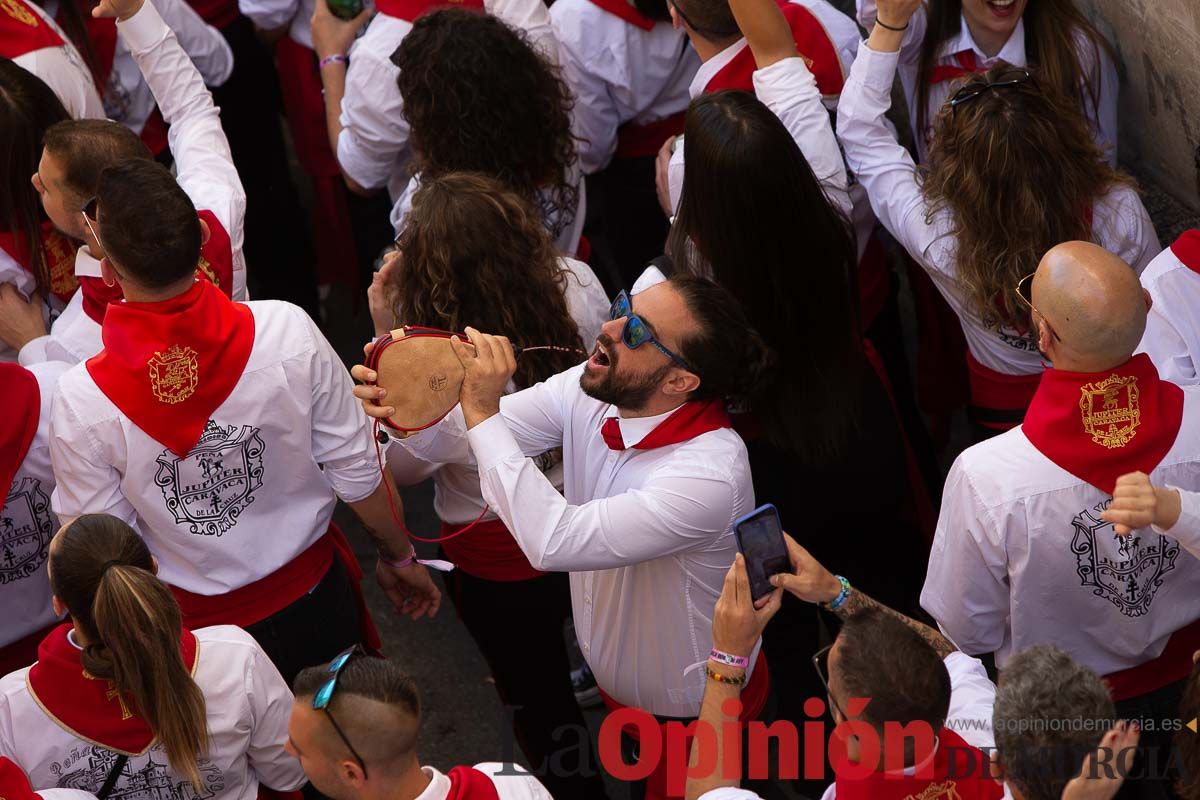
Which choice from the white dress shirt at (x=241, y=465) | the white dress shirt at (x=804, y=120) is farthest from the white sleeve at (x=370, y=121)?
the white dress shirt at (x=241, y=465)

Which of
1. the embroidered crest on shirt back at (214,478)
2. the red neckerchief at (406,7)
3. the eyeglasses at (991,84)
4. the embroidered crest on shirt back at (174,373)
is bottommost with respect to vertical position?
the embroidered crest on shirt back at (214,478)

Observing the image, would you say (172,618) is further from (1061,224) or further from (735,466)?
(1061,224)

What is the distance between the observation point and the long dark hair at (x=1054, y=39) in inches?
152

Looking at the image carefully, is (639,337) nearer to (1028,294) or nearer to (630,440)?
(630,440)

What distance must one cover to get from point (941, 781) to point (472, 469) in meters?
1.48

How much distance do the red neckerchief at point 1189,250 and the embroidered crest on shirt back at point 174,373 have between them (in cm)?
221

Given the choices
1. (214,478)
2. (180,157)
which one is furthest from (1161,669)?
(180,157)

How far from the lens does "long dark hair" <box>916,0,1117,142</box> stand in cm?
385

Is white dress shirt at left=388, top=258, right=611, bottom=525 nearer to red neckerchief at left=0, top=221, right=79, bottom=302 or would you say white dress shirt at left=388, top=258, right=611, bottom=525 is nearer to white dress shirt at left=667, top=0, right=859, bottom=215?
white dress shirt at left=667, top=0, right=859, bottom=215

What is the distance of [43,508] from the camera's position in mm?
3344

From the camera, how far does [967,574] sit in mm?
2855

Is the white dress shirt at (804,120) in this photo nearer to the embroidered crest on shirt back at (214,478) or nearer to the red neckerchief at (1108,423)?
the red neckerchief at (1108,423)

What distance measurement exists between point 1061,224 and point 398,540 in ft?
5.95

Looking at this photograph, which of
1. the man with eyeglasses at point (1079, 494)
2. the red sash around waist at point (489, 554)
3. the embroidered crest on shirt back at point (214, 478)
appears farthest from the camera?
the red sash around waist at point (489, 554)
